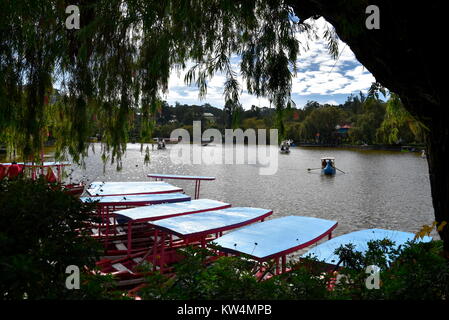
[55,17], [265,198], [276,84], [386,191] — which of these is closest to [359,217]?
[265,198]

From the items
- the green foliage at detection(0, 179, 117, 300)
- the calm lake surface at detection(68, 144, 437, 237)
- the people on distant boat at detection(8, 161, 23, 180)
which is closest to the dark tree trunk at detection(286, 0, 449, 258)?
the green foliage at detection(0, 179, 117, 300)

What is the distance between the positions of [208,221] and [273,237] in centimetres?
140

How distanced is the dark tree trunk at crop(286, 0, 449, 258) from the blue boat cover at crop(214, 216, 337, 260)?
1989 millimetres

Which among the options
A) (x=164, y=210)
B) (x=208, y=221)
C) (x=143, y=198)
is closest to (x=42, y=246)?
(x=208, y=221)

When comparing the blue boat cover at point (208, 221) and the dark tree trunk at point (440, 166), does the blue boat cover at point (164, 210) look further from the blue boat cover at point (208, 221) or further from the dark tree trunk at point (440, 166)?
the dark tree trunk at point (440, 166)

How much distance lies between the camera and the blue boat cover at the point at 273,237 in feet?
15.5

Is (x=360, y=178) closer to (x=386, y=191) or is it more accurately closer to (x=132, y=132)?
(x=386, y=191)

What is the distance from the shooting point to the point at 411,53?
3486 mm

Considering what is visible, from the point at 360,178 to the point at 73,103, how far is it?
3162 centimetres

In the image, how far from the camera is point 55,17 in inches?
147

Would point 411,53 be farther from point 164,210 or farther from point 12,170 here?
point 12,170

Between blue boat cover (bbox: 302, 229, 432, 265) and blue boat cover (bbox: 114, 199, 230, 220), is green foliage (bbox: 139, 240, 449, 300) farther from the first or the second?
blue boat cover (bbox: 114, 199, 230, 220)

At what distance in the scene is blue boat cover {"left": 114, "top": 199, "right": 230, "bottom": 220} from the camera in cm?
655
